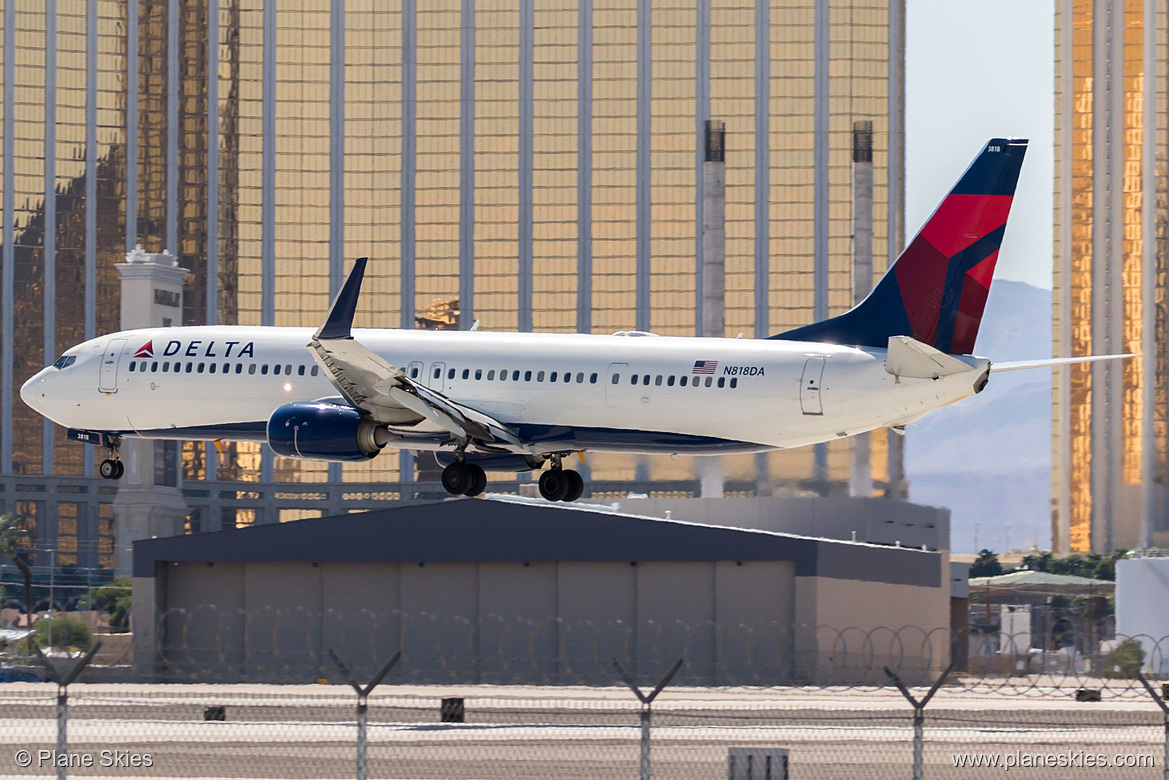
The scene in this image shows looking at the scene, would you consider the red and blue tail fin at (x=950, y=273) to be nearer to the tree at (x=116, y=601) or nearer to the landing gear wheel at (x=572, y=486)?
the landing gear wheel at (x=572, y=486)

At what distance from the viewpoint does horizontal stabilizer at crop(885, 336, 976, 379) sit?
42.3m

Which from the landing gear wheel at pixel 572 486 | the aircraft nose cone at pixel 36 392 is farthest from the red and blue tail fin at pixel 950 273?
the aircraft nose cone at pixel 36 392

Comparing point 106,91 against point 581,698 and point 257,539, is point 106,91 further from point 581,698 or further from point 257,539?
point 581,698

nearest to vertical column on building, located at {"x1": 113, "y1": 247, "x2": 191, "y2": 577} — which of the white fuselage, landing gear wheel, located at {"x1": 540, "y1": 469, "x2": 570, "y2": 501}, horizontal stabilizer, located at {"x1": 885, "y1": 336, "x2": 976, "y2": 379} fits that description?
the white fuselage

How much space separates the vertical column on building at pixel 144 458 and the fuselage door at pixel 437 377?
88.6m

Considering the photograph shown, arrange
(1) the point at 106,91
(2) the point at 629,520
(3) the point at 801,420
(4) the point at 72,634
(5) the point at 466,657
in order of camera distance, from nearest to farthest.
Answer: (3) the point at 801,420 → (5) the point at 466,657 → (2) the point at 629,520 → (4) the point at 72,634 → (1) the point at 106,91

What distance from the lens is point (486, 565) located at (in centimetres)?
6316

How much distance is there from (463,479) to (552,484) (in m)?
2.94

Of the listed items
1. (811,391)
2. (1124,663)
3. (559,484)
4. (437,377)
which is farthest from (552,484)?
(1124,663)

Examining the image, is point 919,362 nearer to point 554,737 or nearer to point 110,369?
point 554,737

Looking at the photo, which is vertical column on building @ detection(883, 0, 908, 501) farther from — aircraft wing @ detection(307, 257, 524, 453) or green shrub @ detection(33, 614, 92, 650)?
aircraft wing @ detection(307, 257, 524, 453)

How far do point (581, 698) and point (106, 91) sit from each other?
16513 cm

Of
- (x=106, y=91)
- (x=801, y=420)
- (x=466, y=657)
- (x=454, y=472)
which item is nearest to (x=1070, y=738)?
(x=801, y=420)

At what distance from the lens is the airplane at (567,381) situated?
44.3 meters
